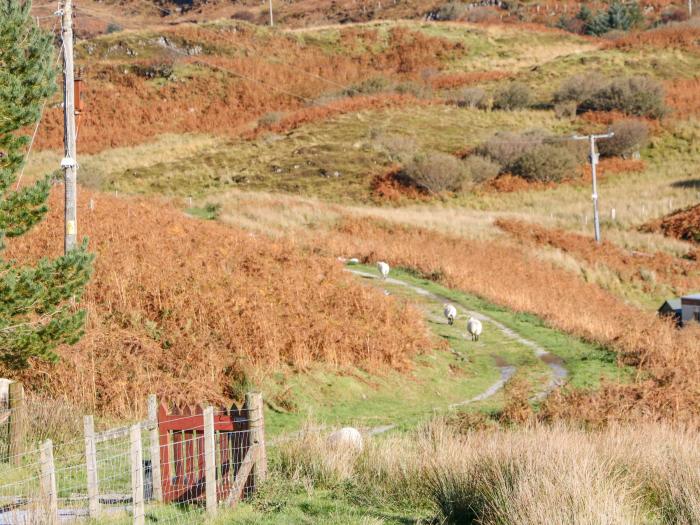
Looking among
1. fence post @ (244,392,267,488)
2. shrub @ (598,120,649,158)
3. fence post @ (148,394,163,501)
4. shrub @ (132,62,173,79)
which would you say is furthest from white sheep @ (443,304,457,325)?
shrub @ (132,62,173,79)

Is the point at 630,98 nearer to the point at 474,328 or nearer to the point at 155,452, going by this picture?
the point at 474,328

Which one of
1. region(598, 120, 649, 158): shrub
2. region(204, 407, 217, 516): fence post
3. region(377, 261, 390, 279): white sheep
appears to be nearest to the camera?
region(204, 407, 217, 516): fence post

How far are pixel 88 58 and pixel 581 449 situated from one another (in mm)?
72399

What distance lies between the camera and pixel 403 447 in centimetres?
1013

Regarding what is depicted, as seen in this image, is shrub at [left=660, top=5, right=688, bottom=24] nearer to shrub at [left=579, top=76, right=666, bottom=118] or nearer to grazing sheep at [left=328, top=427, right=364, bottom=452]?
shrub at [left=579, top=76, right=666, bottom=118]

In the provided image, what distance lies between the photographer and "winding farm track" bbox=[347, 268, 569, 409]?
16.0 metres

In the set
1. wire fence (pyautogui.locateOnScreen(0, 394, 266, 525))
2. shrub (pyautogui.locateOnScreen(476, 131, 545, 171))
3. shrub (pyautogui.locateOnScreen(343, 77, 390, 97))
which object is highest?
wire fence (pyautogui.locateOnScreen(0, 394, 266, 525))

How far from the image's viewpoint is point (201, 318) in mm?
15805

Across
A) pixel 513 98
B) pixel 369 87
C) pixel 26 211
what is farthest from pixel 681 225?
pixel 369 87

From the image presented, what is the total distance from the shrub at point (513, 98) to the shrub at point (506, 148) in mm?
10971

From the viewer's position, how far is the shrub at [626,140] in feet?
175

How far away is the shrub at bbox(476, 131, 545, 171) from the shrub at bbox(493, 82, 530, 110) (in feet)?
36.0

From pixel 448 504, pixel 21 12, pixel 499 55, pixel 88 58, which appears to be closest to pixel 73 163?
pixel 21 12

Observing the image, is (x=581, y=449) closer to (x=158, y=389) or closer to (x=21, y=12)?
(x=158, y=389)
